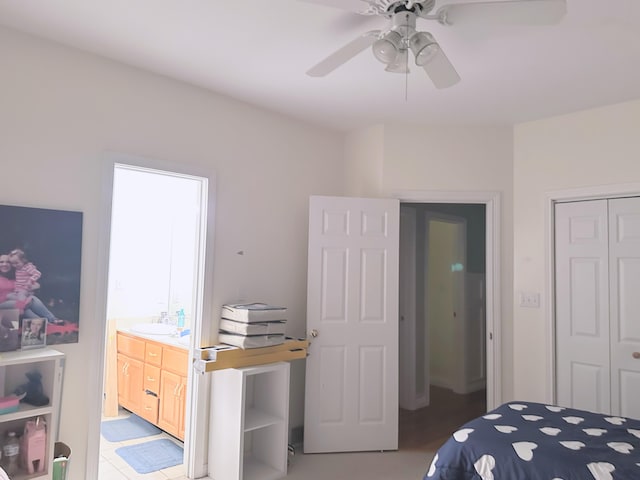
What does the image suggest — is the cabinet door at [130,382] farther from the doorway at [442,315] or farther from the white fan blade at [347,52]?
the white fan blade at [347,52]

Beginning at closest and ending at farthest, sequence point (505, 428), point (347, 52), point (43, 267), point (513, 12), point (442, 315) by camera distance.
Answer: point (513, 12) → point (347, 52) → point (505, 428) → point (43, 267) → point (442, 315)

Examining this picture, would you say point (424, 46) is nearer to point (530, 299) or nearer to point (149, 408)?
point (530, 299)

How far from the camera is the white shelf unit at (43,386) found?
6.90 feet

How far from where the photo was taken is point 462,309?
5.25m

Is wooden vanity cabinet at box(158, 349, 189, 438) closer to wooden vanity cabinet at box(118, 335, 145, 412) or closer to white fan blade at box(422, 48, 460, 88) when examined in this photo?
wooden vanity cabinet at box(118, 335, 145, 412)

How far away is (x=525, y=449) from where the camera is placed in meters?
1.86

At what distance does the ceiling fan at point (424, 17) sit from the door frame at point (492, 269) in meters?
1.65

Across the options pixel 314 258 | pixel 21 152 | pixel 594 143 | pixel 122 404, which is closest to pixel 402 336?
pixel 314 258

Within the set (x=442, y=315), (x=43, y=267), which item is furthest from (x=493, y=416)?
(x=442, y=315)

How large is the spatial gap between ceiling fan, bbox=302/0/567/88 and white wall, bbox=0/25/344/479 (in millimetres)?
1264

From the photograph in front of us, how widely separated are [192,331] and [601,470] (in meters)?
2.35

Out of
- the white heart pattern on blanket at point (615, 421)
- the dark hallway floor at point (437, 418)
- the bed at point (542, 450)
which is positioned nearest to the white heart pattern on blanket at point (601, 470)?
the bed at point (542, 450)

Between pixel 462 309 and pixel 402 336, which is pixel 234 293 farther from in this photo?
pixel 462 309

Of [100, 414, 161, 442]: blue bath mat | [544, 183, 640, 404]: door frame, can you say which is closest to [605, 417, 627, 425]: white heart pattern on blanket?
[544, 183, 640, 404]: door frame
